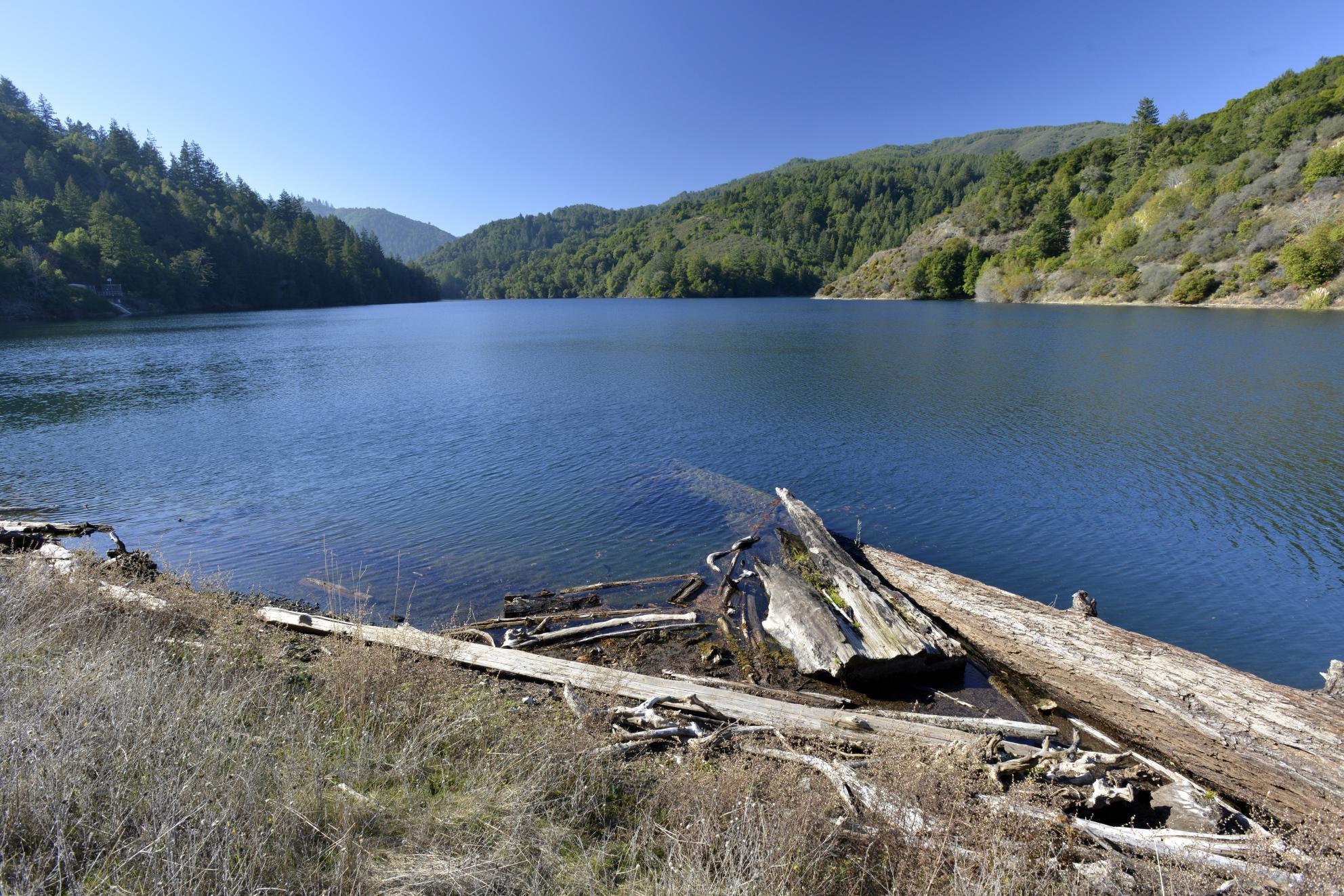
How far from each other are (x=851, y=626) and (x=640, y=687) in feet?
15.2

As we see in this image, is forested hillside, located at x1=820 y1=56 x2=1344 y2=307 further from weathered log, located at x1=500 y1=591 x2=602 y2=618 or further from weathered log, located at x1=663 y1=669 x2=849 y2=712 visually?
weathered log, located at x1=500 y1=591 x2=602 y2=618

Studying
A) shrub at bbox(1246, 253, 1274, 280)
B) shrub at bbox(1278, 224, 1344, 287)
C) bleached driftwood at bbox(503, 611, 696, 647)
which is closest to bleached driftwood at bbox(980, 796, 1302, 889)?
bleached driftwood at bbox(503, 611, 696, 647)

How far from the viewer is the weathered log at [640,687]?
25.2 feet

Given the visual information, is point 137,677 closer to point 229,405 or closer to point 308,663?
point 308,663

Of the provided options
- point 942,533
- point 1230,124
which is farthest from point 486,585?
point 1230,124

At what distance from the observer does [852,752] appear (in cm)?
723

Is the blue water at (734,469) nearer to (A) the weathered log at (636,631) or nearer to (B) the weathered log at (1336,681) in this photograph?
(A) the weathered log at (636,631)

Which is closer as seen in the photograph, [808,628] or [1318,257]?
[808,628]

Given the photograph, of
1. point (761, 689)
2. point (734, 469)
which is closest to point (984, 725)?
point (761, 689)

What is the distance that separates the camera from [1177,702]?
811 centimetres

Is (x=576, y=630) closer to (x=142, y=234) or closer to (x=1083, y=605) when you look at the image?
(x=1083, y=605)

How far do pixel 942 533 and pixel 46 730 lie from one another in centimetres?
1751

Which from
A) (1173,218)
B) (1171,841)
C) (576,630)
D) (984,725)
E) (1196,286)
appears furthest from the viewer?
(1173,218)

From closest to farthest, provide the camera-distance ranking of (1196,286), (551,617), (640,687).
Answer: (640,687)
(551,617)
(1196,286)
